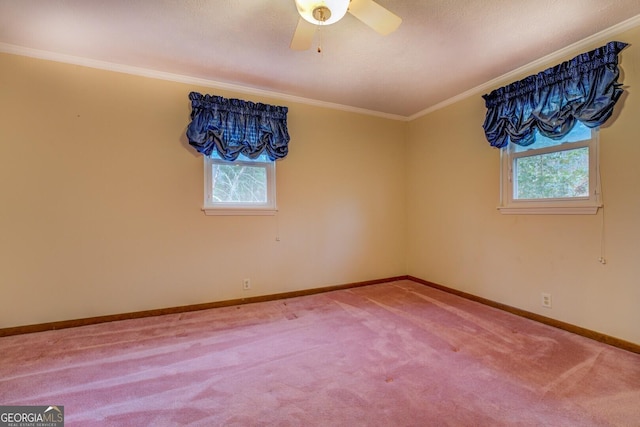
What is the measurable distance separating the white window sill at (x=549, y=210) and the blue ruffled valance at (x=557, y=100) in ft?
2.08

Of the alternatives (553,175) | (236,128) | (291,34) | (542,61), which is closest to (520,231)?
(553,175)

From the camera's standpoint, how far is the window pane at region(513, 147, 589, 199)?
2424mm

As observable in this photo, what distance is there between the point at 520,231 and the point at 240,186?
304 cm

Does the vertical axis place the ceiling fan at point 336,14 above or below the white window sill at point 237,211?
above

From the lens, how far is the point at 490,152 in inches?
123

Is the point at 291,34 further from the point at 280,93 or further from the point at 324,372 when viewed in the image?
the point at 324,372

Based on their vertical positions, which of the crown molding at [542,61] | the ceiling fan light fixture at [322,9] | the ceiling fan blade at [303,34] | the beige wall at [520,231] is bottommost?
the beige wall at [520,231]

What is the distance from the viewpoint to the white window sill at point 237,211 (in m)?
3.09

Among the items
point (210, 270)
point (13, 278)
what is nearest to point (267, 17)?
point (210, 270)

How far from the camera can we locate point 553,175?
261 centimetres

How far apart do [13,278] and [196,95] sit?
2312mm

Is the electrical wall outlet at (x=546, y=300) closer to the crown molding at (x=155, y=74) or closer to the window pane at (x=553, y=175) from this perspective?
the window pane at (x=553, y=175)

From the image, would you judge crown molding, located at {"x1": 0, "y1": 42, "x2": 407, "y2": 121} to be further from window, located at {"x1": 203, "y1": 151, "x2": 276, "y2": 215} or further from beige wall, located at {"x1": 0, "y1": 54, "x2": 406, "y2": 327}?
window, located at {"x1": 203, "y1": 151, "x2": 276, "y2": 215}

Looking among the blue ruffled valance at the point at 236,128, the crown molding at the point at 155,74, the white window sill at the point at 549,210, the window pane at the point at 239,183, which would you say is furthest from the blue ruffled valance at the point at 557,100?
the window pane at the point at 239,183
